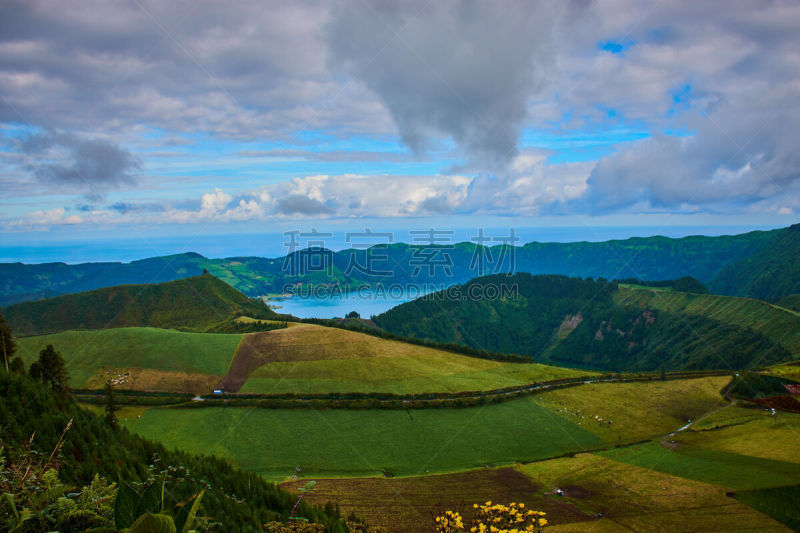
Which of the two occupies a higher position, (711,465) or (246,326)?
(246,326)

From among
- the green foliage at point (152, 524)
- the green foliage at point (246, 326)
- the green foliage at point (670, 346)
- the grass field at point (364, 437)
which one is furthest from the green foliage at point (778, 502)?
the green foliage at point (246, 326)

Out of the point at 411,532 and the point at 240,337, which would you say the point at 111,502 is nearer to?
the point at 411,532

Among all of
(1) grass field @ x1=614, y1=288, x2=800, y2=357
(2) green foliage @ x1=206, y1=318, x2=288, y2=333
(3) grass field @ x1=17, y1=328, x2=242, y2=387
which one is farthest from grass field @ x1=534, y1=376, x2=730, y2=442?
(2) green foliage @ x1=206, y1=318, x2=288, y2=333

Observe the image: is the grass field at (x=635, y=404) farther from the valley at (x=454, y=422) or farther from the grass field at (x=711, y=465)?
the grass field at (x=711, y=465)

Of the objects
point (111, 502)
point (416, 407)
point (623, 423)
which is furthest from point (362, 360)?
point (111, 502)

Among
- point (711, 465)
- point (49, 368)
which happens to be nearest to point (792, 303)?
point (711, 465)

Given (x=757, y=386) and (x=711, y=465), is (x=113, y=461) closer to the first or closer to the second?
(x=711, y=465)

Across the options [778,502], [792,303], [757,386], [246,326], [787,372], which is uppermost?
[792,303]

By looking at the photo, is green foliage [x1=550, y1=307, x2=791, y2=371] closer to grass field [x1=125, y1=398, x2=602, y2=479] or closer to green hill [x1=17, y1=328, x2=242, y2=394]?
grass field [x1=125, y1=398, x2=602, y2=479]
